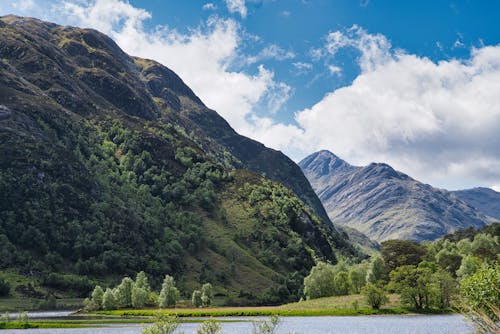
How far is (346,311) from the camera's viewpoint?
461 feet

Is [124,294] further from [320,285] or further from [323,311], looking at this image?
[323,311]

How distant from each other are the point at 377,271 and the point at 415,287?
5301cm

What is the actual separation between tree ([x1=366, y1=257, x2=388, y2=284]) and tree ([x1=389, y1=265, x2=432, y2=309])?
3978 centimetres

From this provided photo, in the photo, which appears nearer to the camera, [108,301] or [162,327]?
[162,327]

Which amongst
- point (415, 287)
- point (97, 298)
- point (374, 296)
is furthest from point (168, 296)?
point (415, 287)

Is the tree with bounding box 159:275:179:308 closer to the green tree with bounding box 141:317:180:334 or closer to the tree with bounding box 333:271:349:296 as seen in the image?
the tree with bounding box 333:271:349:296

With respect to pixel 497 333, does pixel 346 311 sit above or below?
below

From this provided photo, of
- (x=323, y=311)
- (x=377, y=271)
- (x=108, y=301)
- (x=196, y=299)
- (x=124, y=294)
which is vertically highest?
(x=377, y=271)

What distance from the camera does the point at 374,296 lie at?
14000 cm

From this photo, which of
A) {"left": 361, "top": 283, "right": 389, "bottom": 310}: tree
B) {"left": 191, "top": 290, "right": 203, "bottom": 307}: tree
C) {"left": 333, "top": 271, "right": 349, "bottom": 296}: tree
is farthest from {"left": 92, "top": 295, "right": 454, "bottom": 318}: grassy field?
{"left": 191, "top": 290, "right": 203, "bottom": 307}: tree

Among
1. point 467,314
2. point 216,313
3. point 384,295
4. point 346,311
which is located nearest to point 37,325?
point 216,313

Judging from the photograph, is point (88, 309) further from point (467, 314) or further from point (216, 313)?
point (467, 314)

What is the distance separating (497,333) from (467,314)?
821cm

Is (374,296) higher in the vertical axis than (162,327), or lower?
lower
